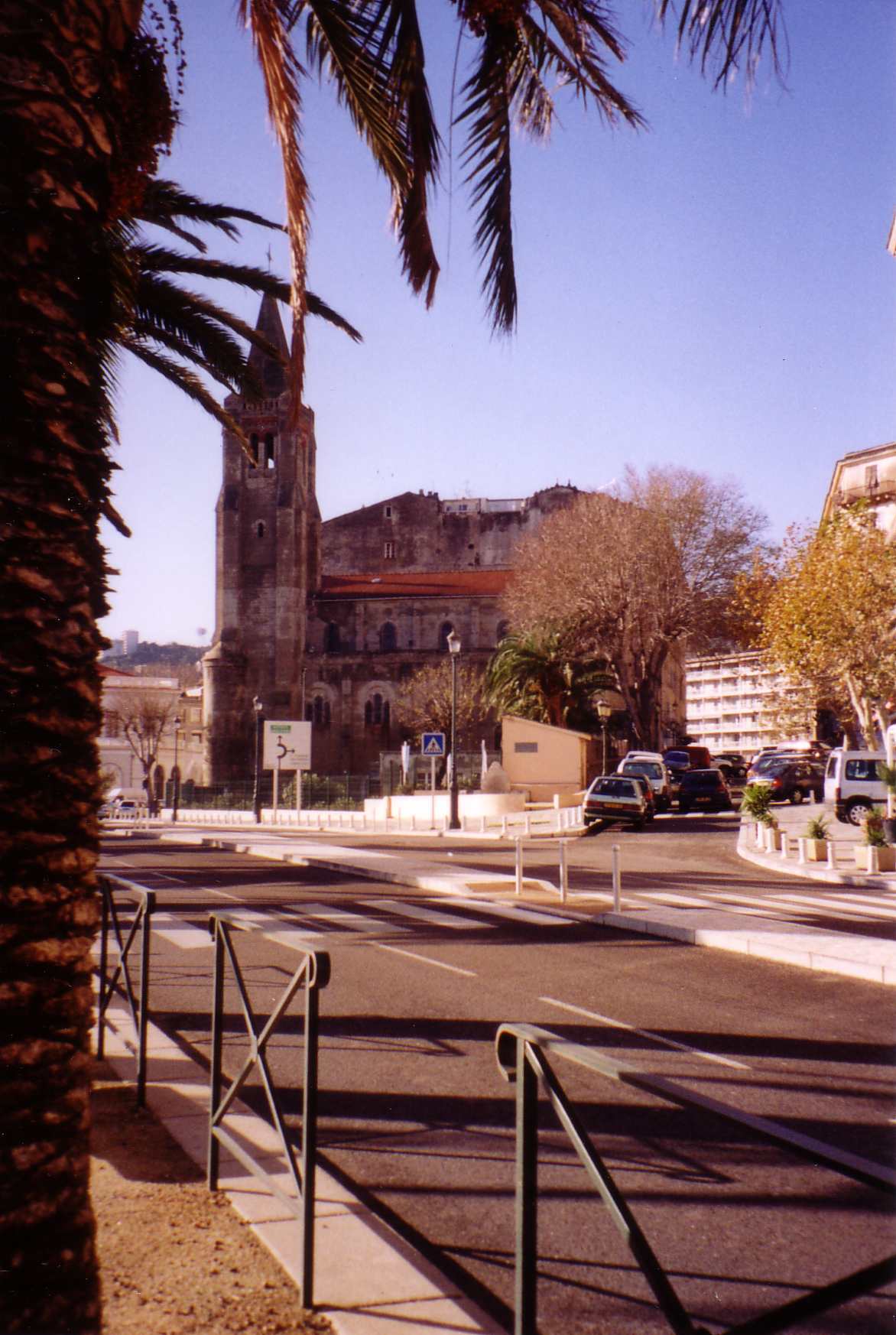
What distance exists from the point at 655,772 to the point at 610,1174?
3652cm

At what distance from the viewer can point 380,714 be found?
6975 centimetres

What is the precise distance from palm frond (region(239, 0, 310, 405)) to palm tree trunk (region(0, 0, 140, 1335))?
2295mm

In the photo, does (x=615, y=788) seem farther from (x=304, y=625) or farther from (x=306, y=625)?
(x=306, y=625)

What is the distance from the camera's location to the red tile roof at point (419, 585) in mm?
72062

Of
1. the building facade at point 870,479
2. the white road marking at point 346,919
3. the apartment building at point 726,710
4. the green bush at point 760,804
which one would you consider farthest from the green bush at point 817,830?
the apartment building at point 726,710

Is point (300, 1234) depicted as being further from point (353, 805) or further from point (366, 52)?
point (353, 805)

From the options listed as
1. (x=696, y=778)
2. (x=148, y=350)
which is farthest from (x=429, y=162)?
(x=696, y=778)

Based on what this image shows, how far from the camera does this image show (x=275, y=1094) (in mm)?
4203

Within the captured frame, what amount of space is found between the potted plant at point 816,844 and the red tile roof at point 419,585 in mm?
50579

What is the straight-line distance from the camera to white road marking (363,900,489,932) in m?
12.7

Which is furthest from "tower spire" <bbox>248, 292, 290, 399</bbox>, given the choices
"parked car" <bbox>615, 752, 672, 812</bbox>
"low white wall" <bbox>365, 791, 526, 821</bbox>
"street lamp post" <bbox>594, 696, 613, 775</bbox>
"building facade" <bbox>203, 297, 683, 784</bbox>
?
"parked car" <bbox>615, 752, 672, 812</bbox>

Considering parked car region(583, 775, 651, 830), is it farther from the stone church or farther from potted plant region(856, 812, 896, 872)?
the stone church

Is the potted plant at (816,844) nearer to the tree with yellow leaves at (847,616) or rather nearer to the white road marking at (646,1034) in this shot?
the tree with yellow leaves at (847,616)

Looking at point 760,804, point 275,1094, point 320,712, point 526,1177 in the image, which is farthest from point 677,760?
point 526,1177
